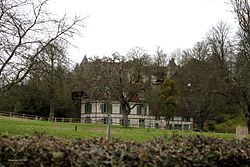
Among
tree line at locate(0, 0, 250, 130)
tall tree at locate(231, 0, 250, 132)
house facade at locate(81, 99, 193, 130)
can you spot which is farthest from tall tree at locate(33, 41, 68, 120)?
house facade at locate(81, 99, 193, 130)

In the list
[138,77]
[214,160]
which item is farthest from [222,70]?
[214,160]

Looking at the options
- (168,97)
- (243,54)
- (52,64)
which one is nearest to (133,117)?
(168,97)

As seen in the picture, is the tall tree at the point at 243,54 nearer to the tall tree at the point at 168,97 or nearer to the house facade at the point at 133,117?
the tall tree at the point at 168,97

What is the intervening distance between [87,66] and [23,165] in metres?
43.0

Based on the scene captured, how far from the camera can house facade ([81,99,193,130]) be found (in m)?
62.4

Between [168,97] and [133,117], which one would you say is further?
[133,117]

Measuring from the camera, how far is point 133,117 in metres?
66.3

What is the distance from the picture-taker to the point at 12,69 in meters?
20.6

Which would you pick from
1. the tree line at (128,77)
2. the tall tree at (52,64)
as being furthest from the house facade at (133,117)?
the tall tree at (52,64)

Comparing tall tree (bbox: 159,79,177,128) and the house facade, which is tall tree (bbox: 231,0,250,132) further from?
the house facade

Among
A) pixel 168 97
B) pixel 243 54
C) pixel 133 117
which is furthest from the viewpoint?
pixel 133 117

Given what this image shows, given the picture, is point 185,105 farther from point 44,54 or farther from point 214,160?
point 214,160

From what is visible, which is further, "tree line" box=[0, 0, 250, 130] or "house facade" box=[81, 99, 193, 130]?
"house facade" box=[81, 99, 193, 130]

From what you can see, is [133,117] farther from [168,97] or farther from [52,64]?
[52,64]
